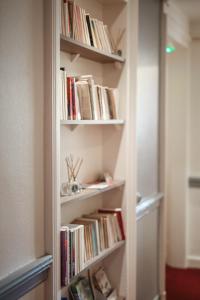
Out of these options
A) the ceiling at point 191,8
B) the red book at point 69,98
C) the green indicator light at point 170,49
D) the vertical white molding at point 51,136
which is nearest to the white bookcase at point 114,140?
the red book at point 69,98

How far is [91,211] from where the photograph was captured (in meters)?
2.87

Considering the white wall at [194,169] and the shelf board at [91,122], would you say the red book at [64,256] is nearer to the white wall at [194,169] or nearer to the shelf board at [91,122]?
the shelf board at [91,122]

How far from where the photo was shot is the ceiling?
13.1 ft

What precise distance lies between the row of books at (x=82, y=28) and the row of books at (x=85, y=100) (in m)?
0.21

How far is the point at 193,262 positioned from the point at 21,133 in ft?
11.7

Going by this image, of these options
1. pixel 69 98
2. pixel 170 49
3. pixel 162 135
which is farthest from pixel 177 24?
pixel 69 98

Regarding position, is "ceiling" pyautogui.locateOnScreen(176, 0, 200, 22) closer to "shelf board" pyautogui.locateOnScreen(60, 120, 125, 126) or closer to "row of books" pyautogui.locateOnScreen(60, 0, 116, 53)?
"row of books" pyautogui.locateOnScreen(60, 0, 116, 53)

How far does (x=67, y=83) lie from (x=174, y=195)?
113 inches

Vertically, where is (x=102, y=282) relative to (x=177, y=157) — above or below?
below

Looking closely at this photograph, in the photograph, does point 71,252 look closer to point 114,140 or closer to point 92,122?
point 92,122

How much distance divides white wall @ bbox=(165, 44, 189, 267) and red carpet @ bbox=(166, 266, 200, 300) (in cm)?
17

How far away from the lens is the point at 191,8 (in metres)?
4.21

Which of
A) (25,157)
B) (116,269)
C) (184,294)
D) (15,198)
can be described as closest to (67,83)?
(25,157)

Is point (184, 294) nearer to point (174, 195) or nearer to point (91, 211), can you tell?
point (174, 195)
